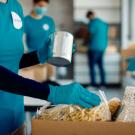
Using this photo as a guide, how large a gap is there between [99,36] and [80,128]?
16.6 feet

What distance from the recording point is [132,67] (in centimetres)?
194

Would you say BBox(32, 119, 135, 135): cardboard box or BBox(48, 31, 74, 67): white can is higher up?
BBox(48, 31, 74, 67): white can

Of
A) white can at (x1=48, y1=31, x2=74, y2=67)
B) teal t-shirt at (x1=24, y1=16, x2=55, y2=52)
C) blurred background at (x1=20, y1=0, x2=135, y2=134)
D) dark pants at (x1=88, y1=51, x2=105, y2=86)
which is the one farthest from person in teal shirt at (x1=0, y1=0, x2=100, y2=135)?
blurred background at (x1=20, y1=0, x2=135, y2=134)

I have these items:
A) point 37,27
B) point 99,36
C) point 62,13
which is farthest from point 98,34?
point 37,27

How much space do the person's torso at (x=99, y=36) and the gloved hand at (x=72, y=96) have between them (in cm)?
495

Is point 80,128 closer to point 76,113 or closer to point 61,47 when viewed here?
point 76,113

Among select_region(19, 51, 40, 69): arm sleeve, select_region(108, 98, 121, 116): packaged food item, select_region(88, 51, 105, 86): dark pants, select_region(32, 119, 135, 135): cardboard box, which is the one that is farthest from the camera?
select_region(88, 51, 105, 86): dark pants

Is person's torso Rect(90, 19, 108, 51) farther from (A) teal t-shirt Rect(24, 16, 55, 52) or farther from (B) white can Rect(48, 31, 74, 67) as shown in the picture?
(B) white can Rect(48, 31, 74, 67)

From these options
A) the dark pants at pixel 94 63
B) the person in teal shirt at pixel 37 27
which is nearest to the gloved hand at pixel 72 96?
the person in teal shirt at pixel 37 27

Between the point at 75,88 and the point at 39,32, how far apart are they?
3570mm

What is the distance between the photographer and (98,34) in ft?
19.8

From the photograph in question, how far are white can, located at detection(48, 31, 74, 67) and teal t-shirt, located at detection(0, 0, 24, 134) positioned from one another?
0.14m

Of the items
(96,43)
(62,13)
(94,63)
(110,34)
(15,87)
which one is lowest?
(94,63)

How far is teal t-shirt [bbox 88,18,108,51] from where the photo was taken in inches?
236
